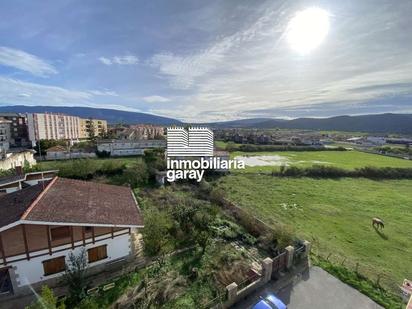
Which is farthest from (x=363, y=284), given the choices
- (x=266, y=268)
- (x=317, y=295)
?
(x=266, y=268)

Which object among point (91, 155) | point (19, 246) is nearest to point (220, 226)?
point (19, 246)

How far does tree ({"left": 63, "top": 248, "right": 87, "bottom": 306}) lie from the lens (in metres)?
9.29

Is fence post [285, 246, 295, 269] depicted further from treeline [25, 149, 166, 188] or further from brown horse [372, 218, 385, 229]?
treeline [25, 149, 166, 188]

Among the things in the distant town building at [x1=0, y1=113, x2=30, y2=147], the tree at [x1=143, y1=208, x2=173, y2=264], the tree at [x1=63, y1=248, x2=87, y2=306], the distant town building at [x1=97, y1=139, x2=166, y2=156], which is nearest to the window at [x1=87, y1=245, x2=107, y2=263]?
the tree at [x1=63, y1=248, x2=87, y2=306]

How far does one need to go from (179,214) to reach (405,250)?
16056mm

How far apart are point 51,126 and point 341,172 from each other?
84.3 meters

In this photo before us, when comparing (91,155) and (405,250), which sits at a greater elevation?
(91,155)

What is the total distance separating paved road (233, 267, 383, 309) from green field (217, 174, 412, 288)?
2.65m

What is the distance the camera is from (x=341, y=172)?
125 feet

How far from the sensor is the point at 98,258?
1163 centimetres

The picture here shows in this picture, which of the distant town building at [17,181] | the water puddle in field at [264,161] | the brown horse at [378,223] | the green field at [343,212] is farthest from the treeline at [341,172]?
the distant town building at [17,181]

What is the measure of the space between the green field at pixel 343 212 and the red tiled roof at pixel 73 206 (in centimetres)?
1095

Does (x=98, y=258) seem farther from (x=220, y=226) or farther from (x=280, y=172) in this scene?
(x=280, y=172)

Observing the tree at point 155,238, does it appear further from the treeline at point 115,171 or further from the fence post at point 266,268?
the treeline at point 115,171
